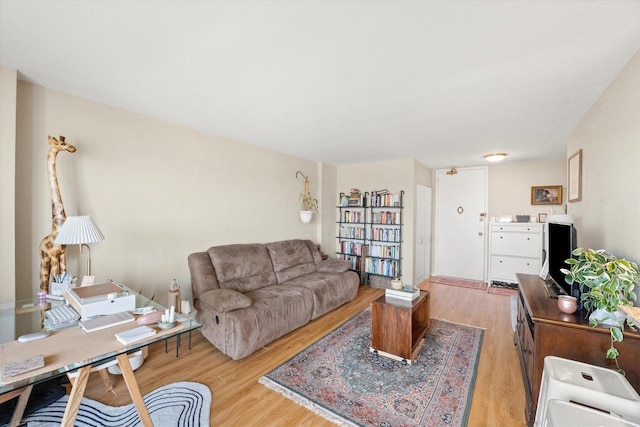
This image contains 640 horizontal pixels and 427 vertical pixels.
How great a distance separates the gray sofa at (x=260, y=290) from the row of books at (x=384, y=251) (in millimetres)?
965

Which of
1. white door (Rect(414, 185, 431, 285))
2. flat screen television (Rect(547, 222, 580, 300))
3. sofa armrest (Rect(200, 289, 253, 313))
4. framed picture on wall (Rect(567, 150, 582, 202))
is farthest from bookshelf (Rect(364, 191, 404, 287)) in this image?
sofa armrest (Rect(200, 289, 253, 313))

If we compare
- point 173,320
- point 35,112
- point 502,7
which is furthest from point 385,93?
point 35,112

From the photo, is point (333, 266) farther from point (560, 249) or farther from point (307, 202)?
point (560, 249)

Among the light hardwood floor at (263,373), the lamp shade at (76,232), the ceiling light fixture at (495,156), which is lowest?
the light hardwood floor at (263,373)

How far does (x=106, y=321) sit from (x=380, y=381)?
1.89m

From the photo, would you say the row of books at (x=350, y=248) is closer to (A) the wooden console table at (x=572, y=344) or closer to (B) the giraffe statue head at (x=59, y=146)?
(A) the wooden console table at (x=572, y=344)

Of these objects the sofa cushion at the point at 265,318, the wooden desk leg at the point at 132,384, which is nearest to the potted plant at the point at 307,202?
the sofa cushion at the point at 265,318

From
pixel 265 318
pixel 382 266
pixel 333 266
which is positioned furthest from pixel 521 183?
pixel 265 318

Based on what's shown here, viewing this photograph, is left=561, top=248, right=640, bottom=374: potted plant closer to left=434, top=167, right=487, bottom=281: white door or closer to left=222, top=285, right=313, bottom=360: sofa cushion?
left=222, top=285, right=313, bottom=360: sofa cushion

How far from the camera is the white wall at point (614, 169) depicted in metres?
1.55

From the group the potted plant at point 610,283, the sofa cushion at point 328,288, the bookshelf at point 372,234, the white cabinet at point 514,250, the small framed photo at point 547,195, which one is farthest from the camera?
the bookshelf at point 372,234

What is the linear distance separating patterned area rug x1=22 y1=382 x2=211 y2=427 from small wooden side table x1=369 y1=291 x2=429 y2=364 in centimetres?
146

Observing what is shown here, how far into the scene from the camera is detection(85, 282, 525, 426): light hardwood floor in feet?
5.60

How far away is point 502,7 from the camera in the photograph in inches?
47.6
